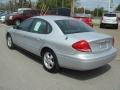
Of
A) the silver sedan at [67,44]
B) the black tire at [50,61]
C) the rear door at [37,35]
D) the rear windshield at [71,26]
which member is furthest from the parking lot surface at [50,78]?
the rear windshield at [71,26]

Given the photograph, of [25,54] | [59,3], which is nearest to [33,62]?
[25,54]

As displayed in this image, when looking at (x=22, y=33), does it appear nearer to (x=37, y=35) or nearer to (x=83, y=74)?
(x=37, y=35)

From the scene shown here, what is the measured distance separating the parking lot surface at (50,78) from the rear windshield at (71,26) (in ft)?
3.79

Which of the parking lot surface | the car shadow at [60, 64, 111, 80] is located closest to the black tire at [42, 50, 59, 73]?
the parking lot surface

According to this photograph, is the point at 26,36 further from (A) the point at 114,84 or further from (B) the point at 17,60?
(A) the point at 114,84

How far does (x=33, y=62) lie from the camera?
7305 mm

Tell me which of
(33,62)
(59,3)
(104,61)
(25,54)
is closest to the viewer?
(104,61)

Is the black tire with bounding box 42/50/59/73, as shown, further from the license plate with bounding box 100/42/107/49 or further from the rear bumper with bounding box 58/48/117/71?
the license plate with bounding box 100/42/107/49

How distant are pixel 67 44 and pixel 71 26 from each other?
1012 mm

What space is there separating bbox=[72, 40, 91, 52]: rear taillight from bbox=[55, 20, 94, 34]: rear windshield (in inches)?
27.4

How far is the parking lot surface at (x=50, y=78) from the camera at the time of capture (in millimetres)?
5297

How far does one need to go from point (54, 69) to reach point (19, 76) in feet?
3.10

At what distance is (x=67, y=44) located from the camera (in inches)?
222

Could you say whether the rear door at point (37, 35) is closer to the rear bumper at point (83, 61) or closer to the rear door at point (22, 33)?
the rear door at point (22, 33)
